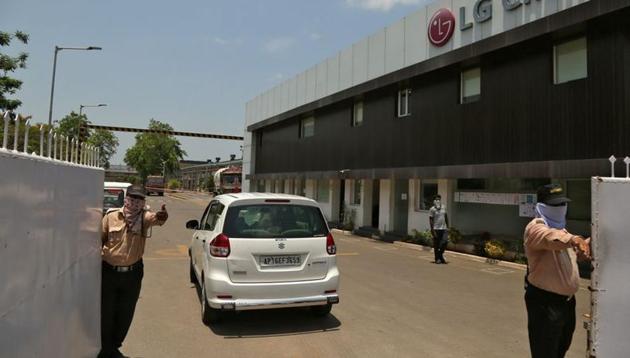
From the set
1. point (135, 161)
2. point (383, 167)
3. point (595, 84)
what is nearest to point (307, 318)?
point (595, 84)

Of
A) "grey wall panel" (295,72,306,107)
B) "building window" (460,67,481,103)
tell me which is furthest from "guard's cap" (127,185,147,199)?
"grey wall panel" (295,72,306,107)

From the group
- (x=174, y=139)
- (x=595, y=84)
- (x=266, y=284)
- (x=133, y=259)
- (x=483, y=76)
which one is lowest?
(x=266, y=284)

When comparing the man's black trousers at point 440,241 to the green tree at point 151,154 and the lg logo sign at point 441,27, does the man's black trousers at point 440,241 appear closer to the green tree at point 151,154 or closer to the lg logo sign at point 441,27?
the lg logo sign at point 441,27

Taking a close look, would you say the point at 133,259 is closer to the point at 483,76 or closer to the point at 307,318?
the point at 307,318

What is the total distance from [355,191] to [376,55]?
6.57 meters

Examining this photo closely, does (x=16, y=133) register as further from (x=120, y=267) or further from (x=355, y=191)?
(x=355, y=191)

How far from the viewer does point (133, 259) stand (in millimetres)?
4594

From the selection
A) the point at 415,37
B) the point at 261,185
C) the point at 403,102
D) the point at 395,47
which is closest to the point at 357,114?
the point at 403,102

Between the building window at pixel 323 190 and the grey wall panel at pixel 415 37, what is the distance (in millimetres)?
10035

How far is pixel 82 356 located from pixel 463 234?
1348 centimetres

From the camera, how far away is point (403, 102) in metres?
18.0

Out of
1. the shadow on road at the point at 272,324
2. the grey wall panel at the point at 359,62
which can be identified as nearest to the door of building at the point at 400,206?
the grey wall panel at the point at 359,62

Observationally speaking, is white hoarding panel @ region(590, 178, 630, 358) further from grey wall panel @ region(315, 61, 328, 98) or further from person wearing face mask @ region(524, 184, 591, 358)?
grey wall panel @ region(315, 61, 328, 98)

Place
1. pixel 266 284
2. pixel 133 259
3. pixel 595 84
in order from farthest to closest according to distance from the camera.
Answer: pixel 595 84 < pixel 266 284 < pixel 133 259
